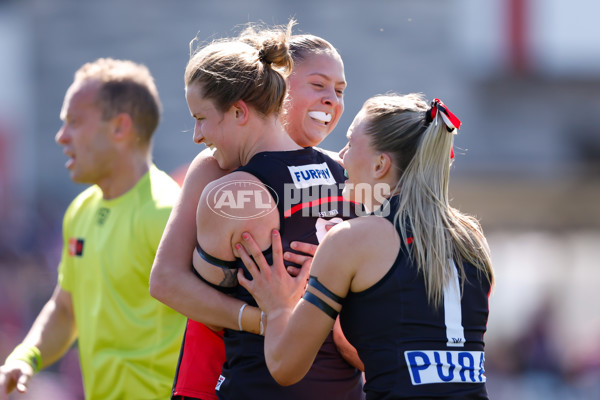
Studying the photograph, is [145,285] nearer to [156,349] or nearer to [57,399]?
[156,349]

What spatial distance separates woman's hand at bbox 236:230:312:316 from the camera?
2.55 metres

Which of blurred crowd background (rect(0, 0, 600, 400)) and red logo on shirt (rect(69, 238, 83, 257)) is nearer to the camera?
red logo on shirt (rect(69, 238, 83, 257))

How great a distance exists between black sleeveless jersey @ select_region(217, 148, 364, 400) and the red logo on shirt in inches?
56.8

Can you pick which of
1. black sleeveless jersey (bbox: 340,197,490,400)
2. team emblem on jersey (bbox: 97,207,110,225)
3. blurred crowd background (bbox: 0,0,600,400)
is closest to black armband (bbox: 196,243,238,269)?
black sleeveless jersey (bbox: 340,197,490,400)

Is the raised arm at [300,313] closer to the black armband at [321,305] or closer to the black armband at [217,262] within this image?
the black armband at [321,305]

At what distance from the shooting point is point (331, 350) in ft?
8.82

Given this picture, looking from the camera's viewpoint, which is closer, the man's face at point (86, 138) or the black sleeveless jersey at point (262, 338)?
the black sleeveless jersey at point (262, 338)

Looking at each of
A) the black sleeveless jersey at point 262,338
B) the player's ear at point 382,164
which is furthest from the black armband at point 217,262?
the player's ear at point 382,164

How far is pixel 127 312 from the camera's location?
11.7 feet

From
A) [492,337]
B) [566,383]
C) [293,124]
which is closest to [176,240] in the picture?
[293,124]

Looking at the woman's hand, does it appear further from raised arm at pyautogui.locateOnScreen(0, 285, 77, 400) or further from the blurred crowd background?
the blurred crowd background

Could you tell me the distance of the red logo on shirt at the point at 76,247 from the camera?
389 cm

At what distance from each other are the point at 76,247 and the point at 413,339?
7.19ft

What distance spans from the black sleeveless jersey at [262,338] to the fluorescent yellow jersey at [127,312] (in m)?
0.89
